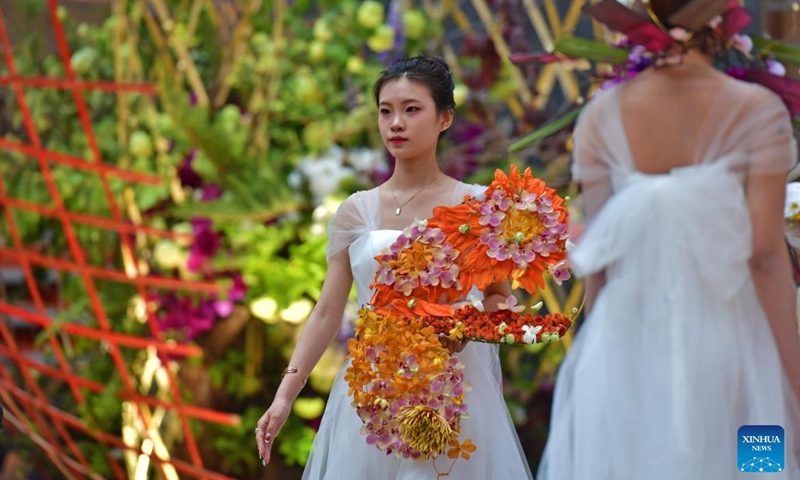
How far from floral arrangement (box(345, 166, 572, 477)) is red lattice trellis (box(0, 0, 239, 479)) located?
1.98 m

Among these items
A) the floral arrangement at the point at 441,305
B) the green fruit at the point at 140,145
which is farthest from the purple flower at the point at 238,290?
the floral arrangement at the point at 441,305

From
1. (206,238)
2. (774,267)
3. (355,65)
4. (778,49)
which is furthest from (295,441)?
(774,267)

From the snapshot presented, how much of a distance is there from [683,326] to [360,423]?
3.25 ft

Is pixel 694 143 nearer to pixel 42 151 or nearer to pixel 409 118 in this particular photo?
pixel 409 118

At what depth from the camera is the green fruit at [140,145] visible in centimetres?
526

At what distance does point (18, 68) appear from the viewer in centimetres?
587

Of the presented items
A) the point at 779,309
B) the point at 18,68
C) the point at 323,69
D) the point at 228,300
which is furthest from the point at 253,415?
the point at 779,309

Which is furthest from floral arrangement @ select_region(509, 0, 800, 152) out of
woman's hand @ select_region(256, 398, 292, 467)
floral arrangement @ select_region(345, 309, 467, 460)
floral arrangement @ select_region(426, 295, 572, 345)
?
woman's hand @ select_region(256, 398, 292, 467)

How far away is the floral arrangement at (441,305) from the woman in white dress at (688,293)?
1.46 ft

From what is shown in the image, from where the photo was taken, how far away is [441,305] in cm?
301

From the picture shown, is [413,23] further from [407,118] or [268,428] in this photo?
[268,428]

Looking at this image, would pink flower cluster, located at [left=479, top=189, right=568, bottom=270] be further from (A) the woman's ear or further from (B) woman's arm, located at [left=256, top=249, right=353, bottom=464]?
(B) woman's arm, located at [left=256, top=249, right=353, bottom=464]

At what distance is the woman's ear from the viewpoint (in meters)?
3.21

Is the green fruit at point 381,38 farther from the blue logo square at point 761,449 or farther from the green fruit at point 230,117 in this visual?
the blue logo square at point 761,449
